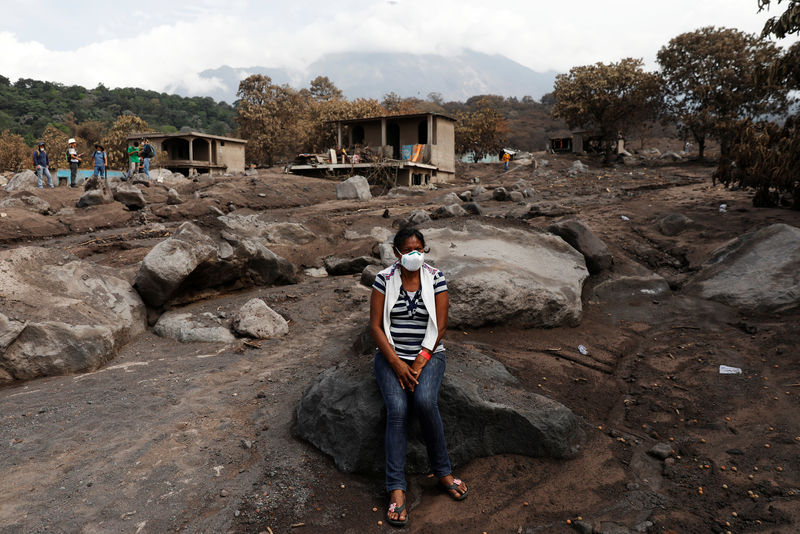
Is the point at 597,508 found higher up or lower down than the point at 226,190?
lower down

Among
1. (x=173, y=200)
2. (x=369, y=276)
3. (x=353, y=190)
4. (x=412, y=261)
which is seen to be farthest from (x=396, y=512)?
(x=353, y=190)

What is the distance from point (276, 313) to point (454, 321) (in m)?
2.29

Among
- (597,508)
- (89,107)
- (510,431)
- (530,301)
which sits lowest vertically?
(597,508)

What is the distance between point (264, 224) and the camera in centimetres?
1059

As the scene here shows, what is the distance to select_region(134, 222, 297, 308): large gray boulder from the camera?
6465mm

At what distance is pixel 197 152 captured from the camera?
111 feet

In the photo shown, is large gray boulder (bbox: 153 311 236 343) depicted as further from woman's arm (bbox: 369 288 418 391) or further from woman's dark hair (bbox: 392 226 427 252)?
woman's dark hair (bbox: 392 226 427 252)

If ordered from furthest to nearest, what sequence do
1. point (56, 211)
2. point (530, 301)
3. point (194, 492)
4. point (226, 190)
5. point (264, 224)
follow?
1. point (226, 190)
2. point (56, 211)
3. point (264, 224)
4. point (530, 301)
5. point (194, 492)

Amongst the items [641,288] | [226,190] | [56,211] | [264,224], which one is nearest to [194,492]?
[641,288]

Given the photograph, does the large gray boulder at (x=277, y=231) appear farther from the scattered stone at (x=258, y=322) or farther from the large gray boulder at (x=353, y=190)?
the large gray boulder at (x=353, y=190)

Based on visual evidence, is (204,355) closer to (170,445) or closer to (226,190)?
(170,445)

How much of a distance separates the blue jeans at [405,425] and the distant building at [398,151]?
22.0 m

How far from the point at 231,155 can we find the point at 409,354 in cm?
3306

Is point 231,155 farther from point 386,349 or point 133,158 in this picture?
point 386,349
